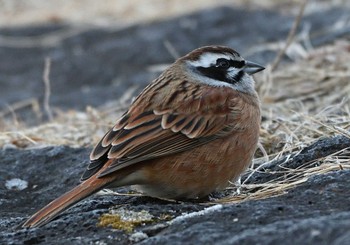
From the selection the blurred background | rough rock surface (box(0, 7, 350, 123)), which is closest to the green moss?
the blurred background

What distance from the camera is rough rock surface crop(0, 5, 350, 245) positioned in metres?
4.27

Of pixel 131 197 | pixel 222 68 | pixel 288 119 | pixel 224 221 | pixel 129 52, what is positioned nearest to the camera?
pixel 224 221

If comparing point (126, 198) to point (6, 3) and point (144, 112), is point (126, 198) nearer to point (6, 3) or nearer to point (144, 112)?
point (144, 112)

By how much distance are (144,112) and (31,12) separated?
485 inches

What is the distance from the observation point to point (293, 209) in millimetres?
4504

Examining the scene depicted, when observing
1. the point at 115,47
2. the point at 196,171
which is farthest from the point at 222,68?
the point at 115,47

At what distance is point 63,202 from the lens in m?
4.92

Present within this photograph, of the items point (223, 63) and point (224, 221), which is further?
point (223, 63)

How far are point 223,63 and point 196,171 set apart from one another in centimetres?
108

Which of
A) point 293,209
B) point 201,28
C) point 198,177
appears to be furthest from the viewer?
point 201,28

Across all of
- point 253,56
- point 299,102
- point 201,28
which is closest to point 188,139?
point 299,102

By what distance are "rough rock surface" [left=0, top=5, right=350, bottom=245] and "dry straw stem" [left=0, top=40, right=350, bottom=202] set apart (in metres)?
0.29

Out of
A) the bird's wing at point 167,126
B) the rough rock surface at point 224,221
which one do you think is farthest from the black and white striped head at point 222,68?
the rough rock surface at point 224,221

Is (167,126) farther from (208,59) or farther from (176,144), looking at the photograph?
(208,59)
